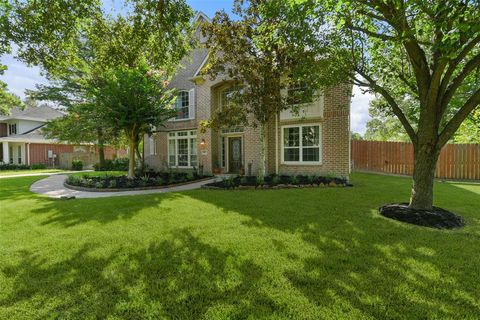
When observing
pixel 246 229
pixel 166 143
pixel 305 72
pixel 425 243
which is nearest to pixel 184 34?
pixel 305 72

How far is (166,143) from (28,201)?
9.95 metres

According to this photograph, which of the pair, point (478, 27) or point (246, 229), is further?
point (246, 229)

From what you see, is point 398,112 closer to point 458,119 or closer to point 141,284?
point 458,119

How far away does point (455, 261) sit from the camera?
3.46 m

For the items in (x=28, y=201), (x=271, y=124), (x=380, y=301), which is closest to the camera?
(x=380, y=301)

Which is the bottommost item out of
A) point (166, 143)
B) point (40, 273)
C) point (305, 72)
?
point (40, 273)

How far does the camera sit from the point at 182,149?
16922 millimetres

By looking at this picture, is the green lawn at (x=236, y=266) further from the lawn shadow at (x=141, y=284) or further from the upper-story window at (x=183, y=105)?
the upper-story window at (x=183, y=105)

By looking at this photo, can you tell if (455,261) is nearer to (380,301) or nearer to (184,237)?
(380,301)

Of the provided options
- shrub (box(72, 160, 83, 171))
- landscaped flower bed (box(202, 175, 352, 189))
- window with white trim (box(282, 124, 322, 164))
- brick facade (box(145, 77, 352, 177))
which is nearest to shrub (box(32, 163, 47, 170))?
shrub (box(72, 160, 83, 171))

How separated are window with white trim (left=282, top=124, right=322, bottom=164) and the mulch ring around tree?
6338 mm

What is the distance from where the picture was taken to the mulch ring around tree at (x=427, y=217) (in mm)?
5077

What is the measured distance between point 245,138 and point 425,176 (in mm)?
9172

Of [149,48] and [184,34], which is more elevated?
[184,34]
